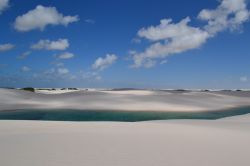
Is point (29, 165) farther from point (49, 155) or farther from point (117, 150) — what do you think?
point (117, 150)

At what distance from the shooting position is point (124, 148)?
7344 mm

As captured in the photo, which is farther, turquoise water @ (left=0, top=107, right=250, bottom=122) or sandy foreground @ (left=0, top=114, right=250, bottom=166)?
turquoise water @ (left=0, top=107, right=250, bottom=122)

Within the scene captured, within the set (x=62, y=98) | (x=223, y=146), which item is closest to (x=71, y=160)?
(x=223, y=146)

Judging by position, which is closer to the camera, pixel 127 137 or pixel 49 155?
pixel 49 155

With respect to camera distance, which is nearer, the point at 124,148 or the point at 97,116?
the point at 124,148

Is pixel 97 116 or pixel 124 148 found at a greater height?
pixel 97 116

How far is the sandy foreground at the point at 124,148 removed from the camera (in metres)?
6.18

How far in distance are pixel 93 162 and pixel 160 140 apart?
9.25 ft

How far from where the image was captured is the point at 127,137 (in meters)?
8.91

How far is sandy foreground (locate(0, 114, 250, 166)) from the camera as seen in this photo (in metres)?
6.18

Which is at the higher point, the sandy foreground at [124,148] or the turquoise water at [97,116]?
the turquoise water at [97,116]

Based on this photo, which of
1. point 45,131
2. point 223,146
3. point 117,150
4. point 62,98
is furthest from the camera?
point 62,98

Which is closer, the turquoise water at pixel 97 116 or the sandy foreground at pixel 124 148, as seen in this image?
the sandy foreground at pixel 124 148

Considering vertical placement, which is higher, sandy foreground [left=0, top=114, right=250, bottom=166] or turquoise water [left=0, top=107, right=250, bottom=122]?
turquoise water [left=0, top=107, right=250, bottom=122]
